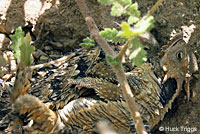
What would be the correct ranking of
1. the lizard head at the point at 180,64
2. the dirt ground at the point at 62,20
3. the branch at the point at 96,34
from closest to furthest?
1. the branch at the point at 96,34
2. the lizard head at the point at 180,64
3. the dirt ground at the point at 62,20

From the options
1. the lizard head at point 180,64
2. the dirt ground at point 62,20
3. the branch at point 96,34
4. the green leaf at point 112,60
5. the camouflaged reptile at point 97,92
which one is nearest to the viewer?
the green leaf at point 112,60

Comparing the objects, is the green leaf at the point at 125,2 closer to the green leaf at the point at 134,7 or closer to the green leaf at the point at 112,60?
the green leaf at the point at 134,7

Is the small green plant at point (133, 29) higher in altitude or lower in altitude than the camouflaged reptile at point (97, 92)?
higher

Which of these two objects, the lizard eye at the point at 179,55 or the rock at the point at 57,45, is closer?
the lizard eye at the point at 179,55

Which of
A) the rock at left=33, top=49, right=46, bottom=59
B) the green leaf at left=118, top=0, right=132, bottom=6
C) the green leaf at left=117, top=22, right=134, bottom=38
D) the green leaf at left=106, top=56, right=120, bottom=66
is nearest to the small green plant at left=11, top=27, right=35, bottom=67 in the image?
the green leaf at left=106, top=56, right=120, bottom=66

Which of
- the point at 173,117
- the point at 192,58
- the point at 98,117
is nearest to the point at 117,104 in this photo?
the point at 98,117

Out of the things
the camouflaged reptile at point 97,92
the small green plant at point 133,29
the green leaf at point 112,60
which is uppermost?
the small green plant at point 133,29

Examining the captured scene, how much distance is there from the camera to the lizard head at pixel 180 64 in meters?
2.64

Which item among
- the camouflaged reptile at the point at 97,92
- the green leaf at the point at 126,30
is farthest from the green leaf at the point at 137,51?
the camouflaged reptile at the point at 97,92

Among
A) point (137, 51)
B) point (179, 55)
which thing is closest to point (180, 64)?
point (179, 55)

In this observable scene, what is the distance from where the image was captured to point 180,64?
2.67 m

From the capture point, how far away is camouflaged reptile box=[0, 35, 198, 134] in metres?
2.35

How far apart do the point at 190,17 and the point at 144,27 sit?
199 centimetres

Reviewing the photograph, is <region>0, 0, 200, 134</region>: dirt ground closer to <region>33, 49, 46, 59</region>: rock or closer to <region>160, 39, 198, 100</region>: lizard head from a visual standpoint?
<region>33, 49, 46, 59</region>: rock
